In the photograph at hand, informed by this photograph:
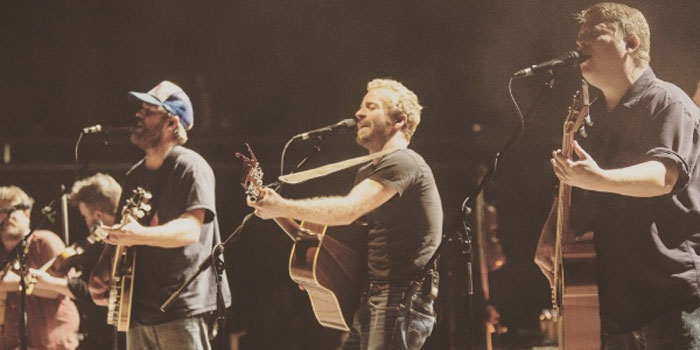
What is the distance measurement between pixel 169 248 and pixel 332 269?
0.88 metres

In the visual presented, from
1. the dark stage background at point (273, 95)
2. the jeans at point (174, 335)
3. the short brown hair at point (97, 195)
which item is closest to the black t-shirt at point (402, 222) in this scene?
the jeans at point (174, 335)

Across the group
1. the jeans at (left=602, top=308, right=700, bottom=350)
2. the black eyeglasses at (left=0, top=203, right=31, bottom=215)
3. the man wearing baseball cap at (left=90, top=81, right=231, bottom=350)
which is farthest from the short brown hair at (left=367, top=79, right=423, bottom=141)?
the black eyeglasses at (left=0, top=203, right=31, bottom=215)

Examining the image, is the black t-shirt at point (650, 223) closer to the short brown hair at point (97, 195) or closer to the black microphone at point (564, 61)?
the black microphone at point (564, 61)

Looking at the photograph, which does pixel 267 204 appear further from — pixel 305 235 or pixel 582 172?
pixel 582 172

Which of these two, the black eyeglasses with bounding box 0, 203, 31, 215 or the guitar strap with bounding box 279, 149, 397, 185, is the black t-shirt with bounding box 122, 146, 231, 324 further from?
the black eyeglasses with bounding box 0, 203, 31, 215

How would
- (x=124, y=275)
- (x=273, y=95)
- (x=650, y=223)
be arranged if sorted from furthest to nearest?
(x=273, y=95) → (x=124, y=275) → (x=650, y=223)

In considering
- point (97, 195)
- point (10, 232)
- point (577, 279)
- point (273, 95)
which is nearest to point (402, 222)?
point (577, 279)

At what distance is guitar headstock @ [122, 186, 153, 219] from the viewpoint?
4492 mm

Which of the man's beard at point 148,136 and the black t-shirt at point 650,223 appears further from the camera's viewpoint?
the man's beard at point 148,136

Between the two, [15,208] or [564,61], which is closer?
[564,61]

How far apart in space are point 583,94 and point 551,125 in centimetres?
548

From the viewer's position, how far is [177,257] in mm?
4391

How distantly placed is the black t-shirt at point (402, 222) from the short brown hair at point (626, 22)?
1140mm

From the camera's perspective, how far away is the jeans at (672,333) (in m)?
2.95
